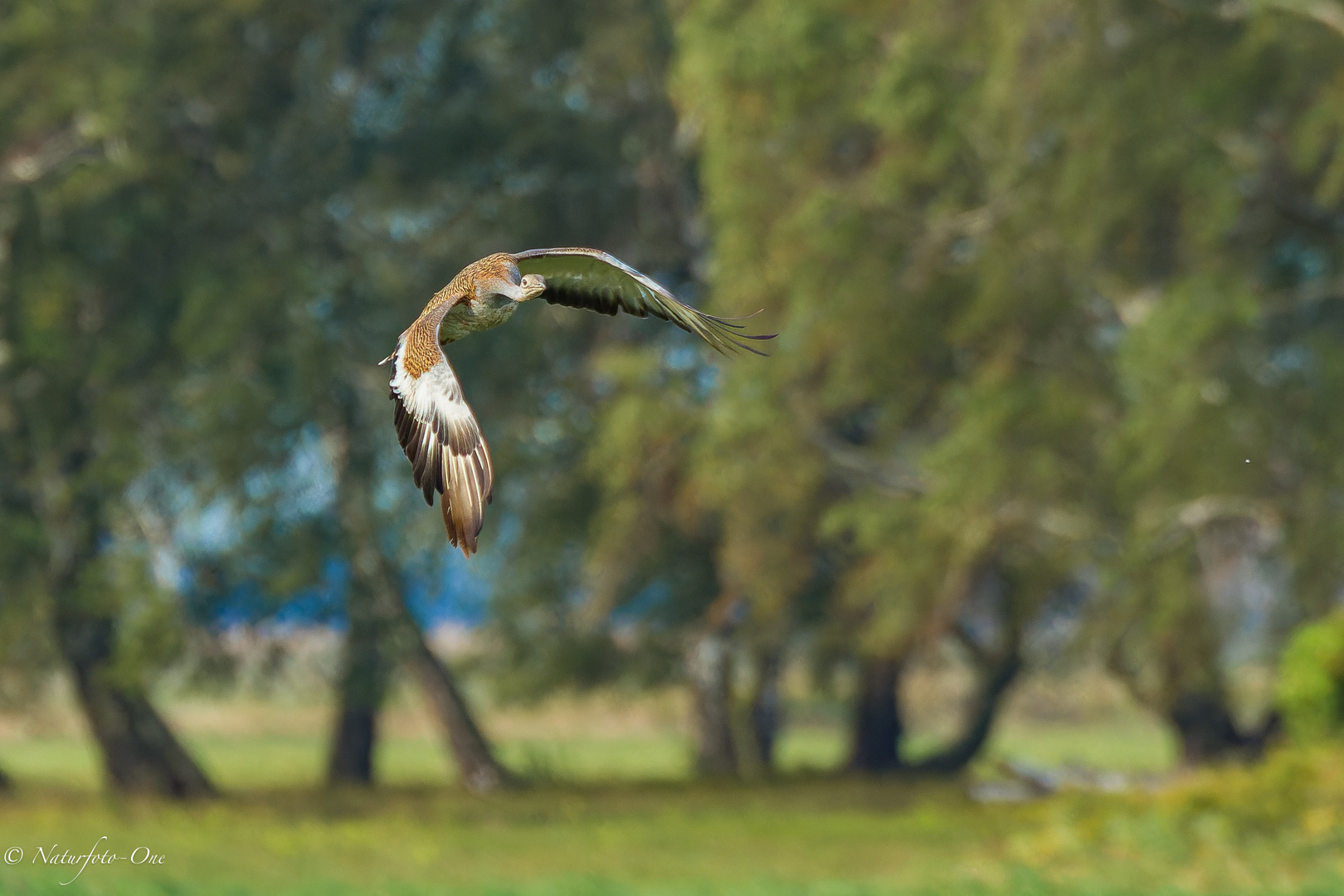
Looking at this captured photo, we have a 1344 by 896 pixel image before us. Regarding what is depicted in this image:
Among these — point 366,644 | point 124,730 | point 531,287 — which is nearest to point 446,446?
point 531,287

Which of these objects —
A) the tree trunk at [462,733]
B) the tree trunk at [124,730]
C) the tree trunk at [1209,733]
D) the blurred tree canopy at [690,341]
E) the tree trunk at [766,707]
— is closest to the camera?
the blurred tree canopy at [690,341]

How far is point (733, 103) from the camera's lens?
1683 cm

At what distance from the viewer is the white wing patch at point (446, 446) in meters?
4.15

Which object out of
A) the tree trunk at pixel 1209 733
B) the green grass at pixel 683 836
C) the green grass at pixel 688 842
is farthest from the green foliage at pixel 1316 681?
the tree trunk at pixel 1209 733

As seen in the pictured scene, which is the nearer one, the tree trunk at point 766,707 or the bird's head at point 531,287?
the bird's head at point 531,287

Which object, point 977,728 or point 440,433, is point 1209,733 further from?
point 440,433

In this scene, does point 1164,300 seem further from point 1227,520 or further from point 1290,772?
point 1290,772

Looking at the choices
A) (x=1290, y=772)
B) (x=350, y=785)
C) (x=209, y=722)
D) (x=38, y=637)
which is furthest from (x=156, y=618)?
(x=209, y=722)

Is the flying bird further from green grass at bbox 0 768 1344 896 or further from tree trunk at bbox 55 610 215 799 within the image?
tree trunk at bbox 55 610 215 799

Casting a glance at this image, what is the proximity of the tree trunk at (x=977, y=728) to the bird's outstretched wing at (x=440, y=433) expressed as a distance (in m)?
17.9

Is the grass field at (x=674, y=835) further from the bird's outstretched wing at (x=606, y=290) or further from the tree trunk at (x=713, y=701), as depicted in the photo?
the bird's outstretched wing at (x=606, y=290)

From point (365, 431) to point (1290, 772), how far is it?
31.5ft

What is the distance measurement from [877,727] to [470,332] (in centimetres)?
1782

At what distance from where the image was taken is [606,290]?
18.4 feet
